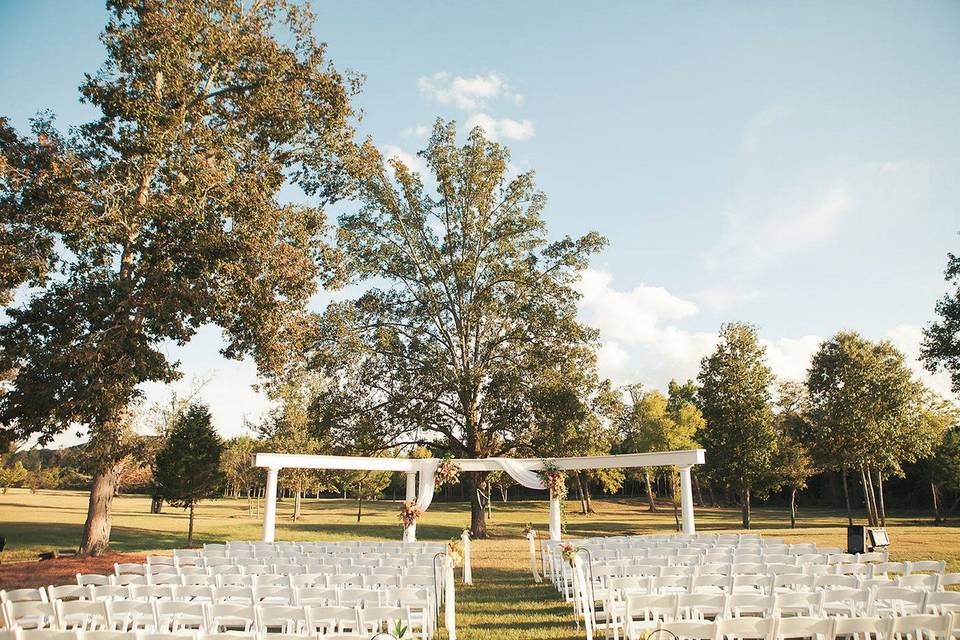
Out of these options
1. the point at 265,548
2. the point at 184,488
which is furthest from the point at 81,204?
the point at 184,488

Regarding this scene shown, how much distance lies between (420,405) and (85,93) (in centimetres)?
1512

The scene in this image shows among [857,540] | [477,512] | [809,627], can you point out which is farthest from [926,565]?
[477,512]

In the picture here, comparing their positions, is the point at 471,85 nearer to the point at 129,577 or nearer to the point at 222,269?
the point at 222,269

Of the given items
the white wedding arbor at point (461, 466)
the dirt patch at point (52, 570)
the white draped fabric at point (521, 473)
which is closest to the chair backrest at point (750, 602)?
the white wedding arbor at point (461, 466)

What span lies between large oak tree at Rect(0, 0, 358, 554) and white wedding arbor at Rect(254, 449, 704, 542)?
10.3ft

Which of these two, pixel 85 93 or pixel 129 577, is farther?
pixel 85 93

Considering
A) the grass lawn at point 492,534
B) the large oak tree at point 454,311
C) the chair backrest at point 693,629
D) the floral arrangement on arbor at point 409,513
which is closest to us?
the chair backrest at point 693,629

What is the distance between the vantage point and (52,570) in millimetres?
14102

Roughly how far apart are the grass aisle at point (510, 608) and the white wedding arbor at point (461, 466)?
3.97 metres

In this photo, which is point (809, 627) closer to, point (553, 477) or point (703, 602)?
point (703, 602)

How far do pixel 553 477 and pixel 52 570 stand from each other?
1308 cm

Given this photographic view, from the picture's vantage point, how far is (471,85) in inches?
488

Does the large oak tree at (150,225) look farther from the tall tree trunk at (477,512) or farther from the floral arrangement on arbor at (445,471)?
the tall tree trunk at (477,512)

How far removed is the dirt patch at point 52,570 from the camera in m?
12.5
